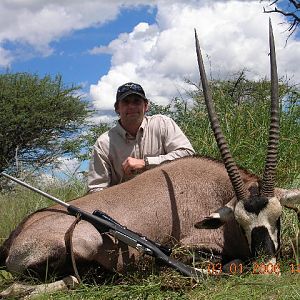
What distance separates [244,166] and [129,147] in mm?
1493

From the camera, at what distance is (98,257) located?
15.0ft

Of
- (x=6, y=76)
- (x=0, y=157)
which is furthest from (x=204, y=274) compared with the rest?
(x=6, y=76)

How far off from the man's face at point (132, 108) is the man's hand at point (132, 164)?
39 cm

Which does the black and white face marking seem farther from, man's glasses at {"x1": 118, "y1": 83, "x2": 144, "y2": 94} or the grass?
man's glasses at {"x1": 118, "y1": 83, "x2": 144, "y2": 94}

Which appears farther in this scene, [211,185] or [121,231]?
[211,185]

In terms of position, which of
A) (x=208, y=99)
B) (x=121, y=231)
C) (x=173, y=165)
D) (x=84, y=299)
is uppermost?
(x=208, y=99)

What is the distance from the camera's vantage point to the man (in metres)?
5.55

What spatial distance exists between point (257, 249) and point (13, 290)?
1.62m

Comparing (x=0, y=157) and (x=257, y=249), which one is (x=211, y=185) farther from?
(x=0, y=157)

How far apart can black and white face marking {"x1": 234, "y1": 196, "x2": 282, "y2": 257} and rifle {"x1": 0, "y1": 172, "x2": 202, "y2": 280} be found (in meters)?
0.43

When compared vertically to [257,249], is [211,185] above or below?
above

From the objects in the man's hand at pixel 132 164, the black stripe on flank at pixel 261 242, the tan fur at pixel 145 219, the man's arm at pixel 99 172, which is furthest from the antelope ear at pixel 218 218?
the man's arm at pixel 99 172

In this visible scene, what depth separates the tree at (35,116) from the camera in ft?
54.1

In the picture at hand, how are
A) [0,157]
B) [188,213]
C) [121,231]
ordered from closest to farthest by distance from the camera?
[121,231], [188,213], [0,157]
